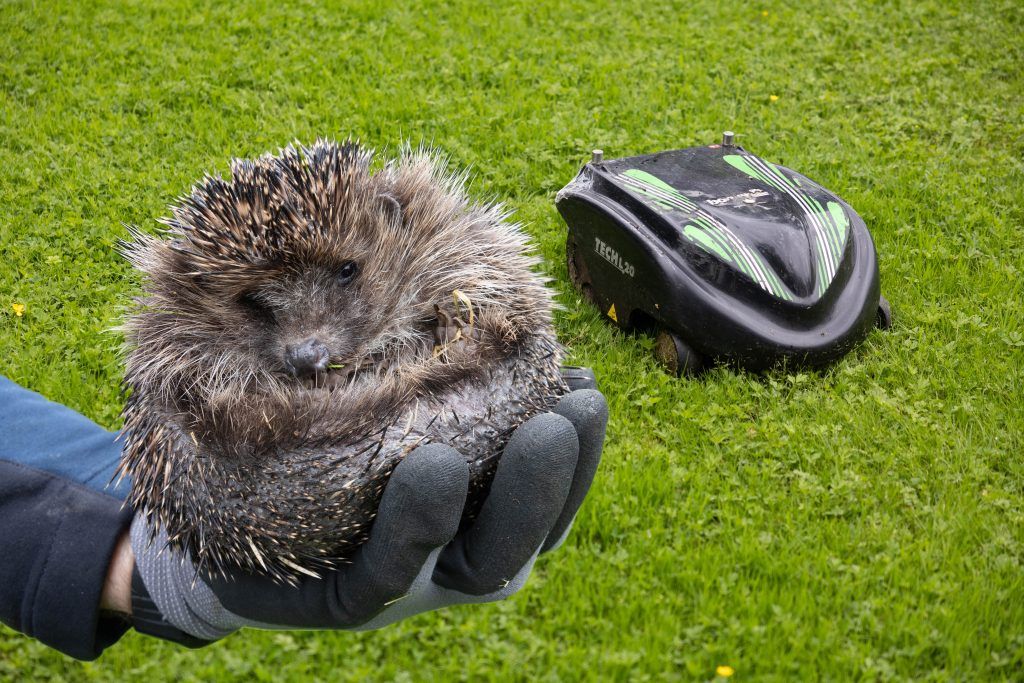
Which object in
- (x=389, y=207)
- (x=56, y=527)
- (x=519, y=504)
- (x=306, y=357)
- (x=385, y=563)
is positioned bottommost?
(x=56, y=527)

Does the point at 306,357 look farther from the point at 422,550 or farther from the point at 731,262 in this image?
the point at 731,262

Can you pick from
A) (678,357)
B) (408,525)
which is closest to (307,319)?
(408,525)

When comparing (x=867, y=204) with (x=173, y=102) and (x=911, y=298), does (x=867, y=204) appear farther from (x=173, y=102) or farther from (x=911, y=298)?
(x=173, y=102)

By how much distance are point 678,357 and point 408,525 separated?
2.84m

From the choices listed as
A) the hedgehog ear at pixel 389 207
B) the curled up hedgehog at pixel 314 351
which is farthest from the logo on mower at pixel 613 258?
the hedgehog ear at pixel 389 207

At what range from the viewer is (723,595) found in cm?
375

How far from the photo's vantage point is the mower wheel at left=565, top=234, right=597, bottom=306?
221 inches

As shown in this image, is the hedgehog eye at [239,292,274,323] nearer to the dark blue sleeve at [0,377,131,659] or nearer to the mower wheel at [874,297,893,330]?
the dark blue sleeve at [0,377,131,659]

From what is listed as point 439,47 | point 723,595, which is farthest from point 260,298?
point 439,47

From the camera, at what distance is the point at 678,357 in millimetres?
4969

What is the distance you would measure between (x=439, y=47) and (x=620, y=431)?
4.76 m

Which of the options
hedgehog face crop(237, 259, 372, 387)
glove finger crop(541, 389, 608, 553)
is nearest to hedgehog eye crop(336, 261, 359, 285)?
hedgehog face crop(237, 259, 372, 387)

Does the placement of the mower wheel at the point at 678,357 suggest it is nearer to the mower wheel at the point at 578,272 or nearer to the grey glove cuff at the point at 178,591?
the mower wheel at the point at 578,272

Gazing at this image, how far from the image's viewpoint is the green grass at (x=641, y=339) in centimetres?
365
